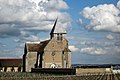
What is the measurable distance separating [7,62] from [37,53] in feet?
55.4

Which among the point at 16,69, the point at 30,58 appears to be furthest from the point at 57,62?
the point at 16,69

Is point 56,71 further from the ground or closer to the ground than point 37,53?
closer to the ground

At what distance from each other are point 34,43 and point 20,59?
13.5 meters

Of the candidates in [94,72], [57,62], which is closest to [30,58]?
[57,62]

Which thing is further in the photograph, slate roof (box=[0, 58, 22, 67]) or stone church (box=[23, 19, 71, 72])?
slate roof (box=[0, 58, 22, 67])

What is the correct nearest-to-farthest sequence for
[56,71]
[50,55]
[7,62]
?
[56,71] → [50,55] → [7,62]

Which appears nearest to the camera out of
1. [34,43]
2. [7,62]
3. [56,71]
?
[56,71]

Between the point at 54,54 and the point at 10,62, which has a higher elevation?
the point at 54,54

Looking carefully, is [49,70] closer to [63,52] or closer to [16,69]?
[63,52]

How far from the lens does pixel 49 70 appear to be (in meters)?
81.9

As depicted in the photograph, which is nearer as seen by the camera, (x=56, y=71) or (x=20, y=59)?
(x=56, y=71)

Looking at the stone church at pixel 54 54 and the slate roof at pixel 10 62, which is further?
the slate roof at pixel 10 62

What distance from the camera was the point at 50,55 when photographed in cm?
9181

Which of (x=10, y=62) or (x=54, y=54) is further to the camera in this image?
(x=10, y=62)
